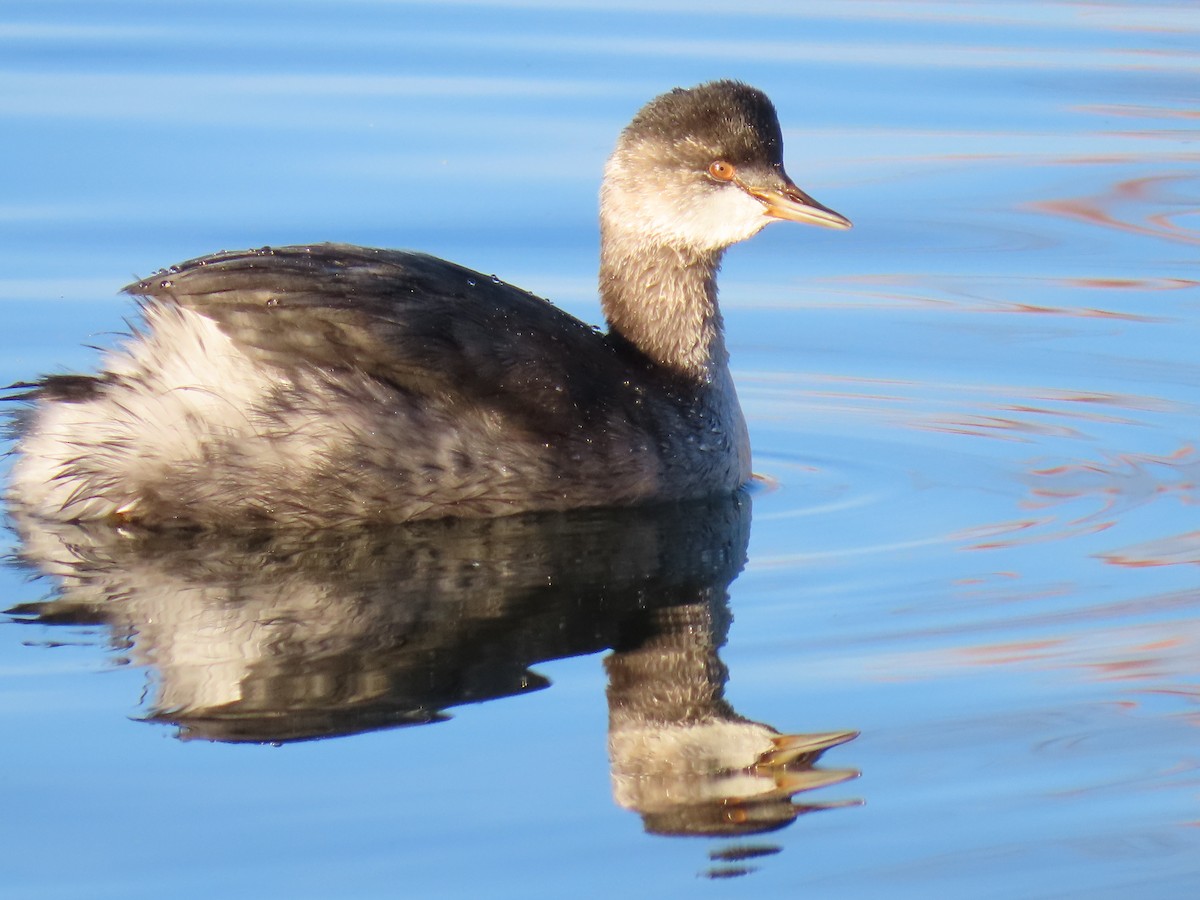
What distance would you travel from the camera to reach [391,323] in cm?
651

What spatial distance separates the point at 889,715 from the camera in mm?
5188

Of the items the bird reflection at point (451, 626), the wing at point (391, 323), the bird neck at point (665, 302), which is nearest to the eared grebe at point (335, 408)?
the wing at point (391, 323)

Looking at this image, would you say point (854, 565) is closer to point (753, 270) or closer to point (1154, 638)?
point (1154, 638)

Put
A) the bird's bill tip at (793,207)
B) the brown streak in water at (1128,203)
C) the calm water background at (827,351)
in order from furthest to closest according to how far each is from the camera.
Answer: the brown streak in water at (1128,203) < the bird's bill tip at (793,207) < the calm water background at (827,351)

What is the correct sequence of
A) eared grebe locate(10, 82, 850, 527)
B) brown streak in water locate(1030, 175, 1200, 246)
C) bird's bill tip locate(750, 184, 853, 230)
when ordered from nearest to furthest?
eared grebe locate(10, 82, 850, 527) < bird's bill tip locate(750, 184, 853, 230) < brown streak in water locate(1030, 175, 1200, 246)

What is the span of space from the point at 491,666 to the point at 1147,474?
2701 mm

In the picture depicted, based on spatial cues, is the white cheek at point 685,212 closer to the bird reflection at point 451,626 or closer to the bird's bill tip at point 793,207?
the bird's bill tip at point 793,207

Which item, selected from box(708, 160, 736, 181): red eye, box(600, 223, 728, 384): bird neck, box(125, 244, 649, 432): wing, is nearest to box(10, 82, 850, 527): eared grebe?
box(125, 244, 649, 432): wing

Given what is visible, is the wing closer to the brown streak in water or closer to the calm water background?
the calm water background

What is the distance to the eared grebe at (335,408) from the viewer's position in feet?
21.3

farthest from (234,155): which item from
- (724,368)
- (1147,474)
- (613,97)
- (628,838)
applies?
(628,838)

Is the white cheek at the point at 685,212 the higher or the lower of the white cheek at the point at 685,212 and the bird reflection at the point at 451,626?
the higher

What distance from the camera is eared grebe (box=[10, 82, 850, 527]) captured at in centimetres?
648

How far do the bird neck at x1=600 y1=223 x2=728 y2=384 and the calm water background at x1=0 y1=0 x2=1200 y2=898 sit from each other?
0.49 metres
